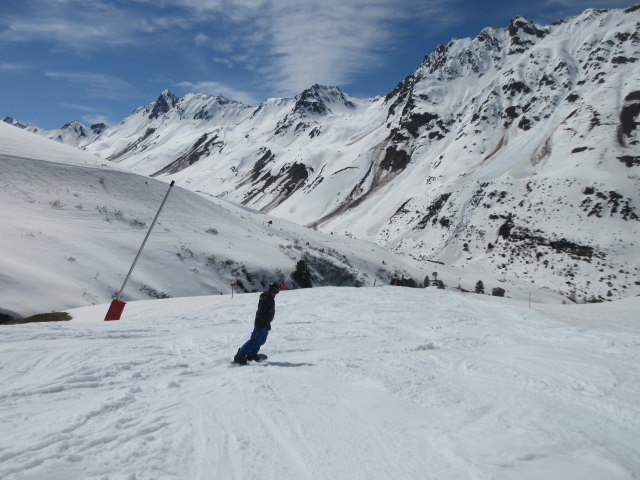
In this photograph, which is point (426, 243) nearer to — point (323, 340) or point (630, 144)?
point (630, 144)

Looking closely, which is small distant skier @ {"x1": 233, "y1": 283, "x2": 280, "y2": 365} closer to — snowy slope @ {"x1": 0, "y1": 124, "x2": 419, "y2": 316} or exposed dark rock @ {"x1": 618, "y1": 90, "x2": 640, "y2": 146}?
snowy slope @ {"x1": 0, "y1": 124, "x2": 419, "y2": 316}

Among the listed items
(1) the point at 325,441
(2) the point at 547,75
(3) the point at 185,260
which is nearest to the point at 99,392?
(1) the point at 325,441

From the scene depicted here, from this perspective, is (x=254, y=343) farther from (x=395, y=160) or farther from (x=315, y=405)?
(x=395, y=160)

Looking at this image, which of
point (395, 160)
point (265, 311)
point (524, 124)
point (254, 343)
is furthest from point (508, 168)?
point (254, 343)

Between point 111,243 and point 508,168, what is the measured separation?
272 feet

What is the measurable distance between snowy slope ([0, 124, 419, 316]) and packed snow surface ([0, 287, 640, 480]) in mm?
11942

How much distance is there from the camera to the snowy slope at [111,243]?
802 inches

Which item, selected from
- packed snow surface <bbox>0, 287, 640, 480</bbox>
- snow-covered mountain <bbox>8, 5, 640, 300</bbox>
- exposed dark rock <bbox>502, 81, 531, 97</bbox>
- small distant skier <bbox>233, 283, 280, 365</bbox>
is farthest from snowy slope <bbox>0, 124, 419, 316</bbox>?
exposed dark rock <bbox>502, 81, 531, 97</bbox>

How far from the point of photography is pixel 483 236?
241 feet

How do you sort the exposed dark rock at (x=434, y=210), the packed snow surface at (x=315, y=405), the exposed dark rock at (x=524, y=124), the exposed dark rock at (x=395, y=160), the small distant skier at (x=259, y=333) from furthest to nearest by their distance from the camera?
the exposed dark rock at (x=395, y=160) < the exposed dark rock at (x=524, y=124) < the exposed dark rock at (x=434, y=210) < the small distant skier at (x=259, y=333) < the packed snow surface at (x=315, y=405)

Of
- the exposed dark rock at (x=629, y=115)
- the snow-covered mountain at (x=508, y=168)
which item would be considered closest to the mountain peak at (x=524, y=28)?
the snow-covered mountain at (x=508, y=168)

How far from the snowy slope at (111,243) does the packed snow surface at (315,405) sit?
1194cm

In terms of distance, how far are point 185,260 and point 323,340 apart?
2198cm

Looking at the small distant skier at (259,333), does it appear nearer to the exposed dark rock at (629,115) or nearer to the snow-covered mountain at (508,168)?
the snow-covered mountain at (508,168)
